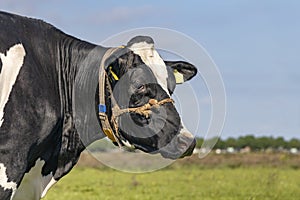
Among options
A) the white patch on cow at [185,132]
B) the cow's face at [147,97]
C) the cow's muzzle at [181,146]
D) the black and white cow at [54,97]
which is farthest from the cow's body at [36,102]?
the white patch on cow at [185,132]

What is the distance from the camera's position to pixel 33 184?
5.64 meters

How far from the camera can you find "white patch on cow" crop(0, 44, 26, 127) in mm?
5109

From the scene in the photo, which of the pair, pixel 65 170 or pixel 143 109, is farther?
pixel 65 170

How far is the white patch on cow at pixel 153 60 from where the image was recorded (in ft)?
18.2

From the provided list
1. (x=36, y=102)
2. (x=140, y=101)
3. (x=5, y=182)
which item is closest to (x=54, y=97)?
(x=36, y=102)

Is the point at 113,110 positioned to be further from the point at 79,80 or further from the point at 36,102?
the point at 36,102

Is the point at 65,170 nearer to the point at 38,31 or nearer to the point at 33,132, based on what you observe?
the point at 33,132

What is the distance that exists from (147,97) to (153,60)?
322mm

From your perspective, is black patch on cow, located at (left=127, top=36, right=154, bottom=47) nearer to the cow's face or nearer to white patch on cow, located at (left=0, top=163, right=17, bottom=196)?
the cow's face

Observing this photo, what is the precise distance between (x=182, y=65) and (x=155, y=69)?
1.82ft

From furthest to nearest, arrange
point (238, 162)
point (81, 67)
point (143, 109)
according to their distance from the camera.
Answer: point (238, 162)
point (81, 67)
point (143, 109)

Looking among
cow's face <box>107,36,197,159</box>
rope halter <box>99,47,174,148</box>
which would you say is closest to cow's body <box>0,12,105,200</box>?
rope halter <box>99,47,174,148</box>

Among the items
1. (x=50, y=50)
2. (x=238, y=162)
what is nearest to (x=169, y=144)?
(x=50, y=50)

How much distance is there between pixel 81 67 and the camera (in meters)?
5.91
